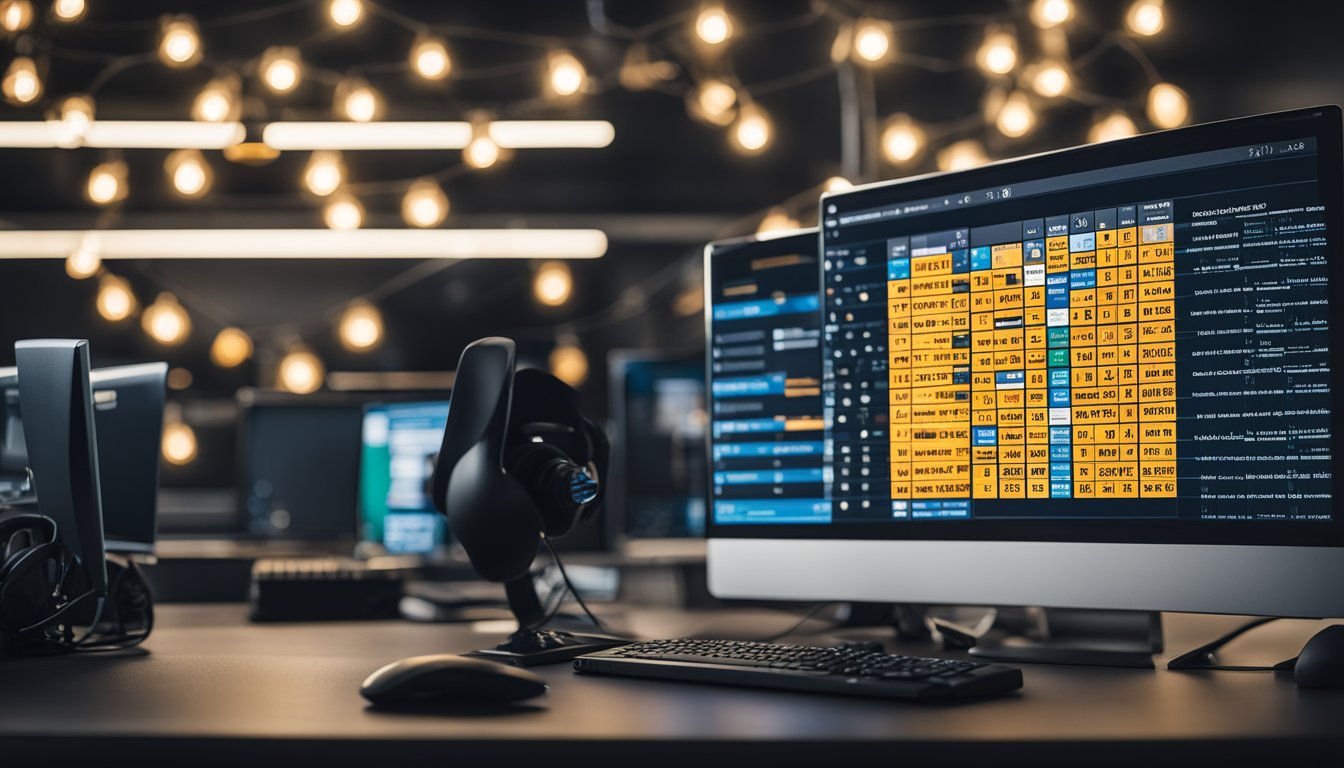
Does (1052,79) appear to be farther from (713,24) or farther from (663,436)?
(663,436)

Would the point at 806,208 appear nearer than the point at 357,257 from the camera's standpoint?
Yes

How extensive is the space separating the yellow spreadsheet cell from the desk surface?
42 centimetres

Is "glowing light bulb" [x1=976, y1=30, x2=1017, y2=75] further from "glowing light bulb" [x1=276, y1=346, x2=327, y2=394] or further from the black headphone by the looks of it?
"glowing light bulb" [x1=276, y1=346, x2=327, y2=394]

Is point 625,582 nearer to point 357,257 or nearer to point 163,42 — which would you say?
point 163,42

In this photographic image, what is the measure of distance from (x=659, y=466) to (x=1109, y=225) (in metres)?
3.41

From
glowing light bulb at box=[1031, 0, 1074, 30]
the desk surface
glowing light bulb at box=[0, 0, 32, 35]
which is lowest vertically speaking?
the desk surface

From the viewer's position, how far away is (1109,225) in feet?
3.62

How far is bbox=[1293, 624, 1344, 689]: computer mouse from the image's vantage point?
93cm

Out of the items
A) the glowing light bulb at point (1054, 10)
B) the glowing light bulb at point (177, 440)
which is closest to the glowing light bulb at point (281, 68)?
the glowing light bulb at point (177, 440)

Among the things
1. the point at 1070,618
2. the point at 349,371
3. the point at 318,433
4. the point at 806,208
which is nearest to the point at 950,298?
the point at 1070,618

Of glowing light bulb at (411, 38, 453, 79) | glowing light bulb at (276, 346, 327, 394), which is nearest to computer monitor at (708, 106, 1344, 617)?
glowing light bulb at (411, 38, 453, 79)

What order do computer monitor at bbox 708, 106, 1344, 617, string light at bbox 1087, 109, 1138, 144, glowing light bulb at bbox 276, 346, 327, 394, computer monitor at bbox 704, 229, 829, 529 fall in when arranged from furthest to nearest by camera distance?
1. glowing light bulb at bbox 276, 346, 327, 394
2. string light at bbox 1087, 109, 1138, 144
3. computer monitor at bbox 704, 229, 829, 529
4. computer monitor at bbox 708, 106, 1344, 617

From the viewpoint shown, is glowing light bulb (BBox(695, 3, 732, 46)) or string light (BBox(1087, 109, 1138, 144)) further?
string light (BBox(1087, 109, 1138, 144))

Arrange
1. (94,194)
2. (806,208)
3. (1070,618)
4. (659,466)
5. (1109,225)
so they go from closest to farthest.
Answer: (1109,225) → (1070,618) → (94,194) → (659,466) → (806,208)
